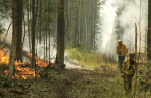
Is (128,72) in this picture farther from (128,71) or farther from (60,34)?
(60,34)

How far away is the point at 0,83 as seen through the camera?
459cm

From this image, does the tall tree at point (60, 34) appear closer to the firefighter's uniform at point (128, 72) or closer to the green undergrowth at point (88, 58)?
the green undergrowth at point (88, 58)

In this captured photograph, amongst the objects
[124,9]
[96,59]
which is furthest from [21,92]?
[124,9]

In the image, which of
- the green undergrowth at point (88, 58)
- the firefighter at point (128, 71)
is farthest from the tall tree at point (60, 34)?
the firefighter at point (128, 71)

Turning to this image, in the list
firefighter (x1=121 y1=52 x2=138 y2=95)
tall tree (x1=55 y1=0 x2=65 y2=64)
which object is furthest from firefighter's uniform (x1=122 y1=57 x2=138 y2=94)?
tall tree (x1=55 y1=0 x2=65 y2=64)

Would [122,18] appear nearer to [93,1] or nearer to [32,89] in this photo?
[93,1]

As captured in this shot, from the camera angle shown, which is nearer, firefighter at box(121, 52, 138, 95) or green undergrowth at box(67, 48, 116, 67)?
firefighter at box(121, 52, 138, 95)

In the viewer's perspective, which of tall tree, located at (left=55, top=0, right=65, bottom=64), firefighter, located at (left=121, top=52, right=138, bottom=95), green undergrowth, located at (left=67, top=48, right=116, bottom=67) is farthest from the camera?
green undergrowth, located at (left=67, top=48, right=116, bottom=67)

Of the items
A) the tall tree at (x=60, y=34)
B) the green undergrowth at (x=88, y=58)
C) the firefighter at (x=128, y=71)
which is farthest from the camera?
the green undergrowth at (x=88, y=58)

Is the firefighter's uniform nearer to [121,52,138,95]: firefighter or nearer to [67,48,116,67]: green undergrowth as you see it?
[121,52,138,95]: firefighter

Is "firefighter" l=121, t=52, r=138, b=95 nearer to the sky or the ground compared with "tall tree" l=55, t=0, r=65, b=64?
nearer to the ground

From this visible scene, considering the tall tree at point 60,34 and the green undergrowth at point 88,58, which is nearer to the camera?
the tall tree at point 60,34

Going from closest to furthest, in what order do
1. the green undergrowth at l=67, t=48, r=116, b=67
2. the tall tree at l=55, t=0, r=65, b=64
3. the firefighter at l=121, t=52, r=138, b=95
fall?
the firefighter at l=121, t=52, r=138, b=95
the tall tree at l=55, t=0, r=65, b=64
the green undergrowth at l=67, t=48, r=116, b=67

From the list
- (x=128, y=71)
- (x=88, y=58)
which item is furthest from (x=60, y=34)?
(x=88, y=58)
